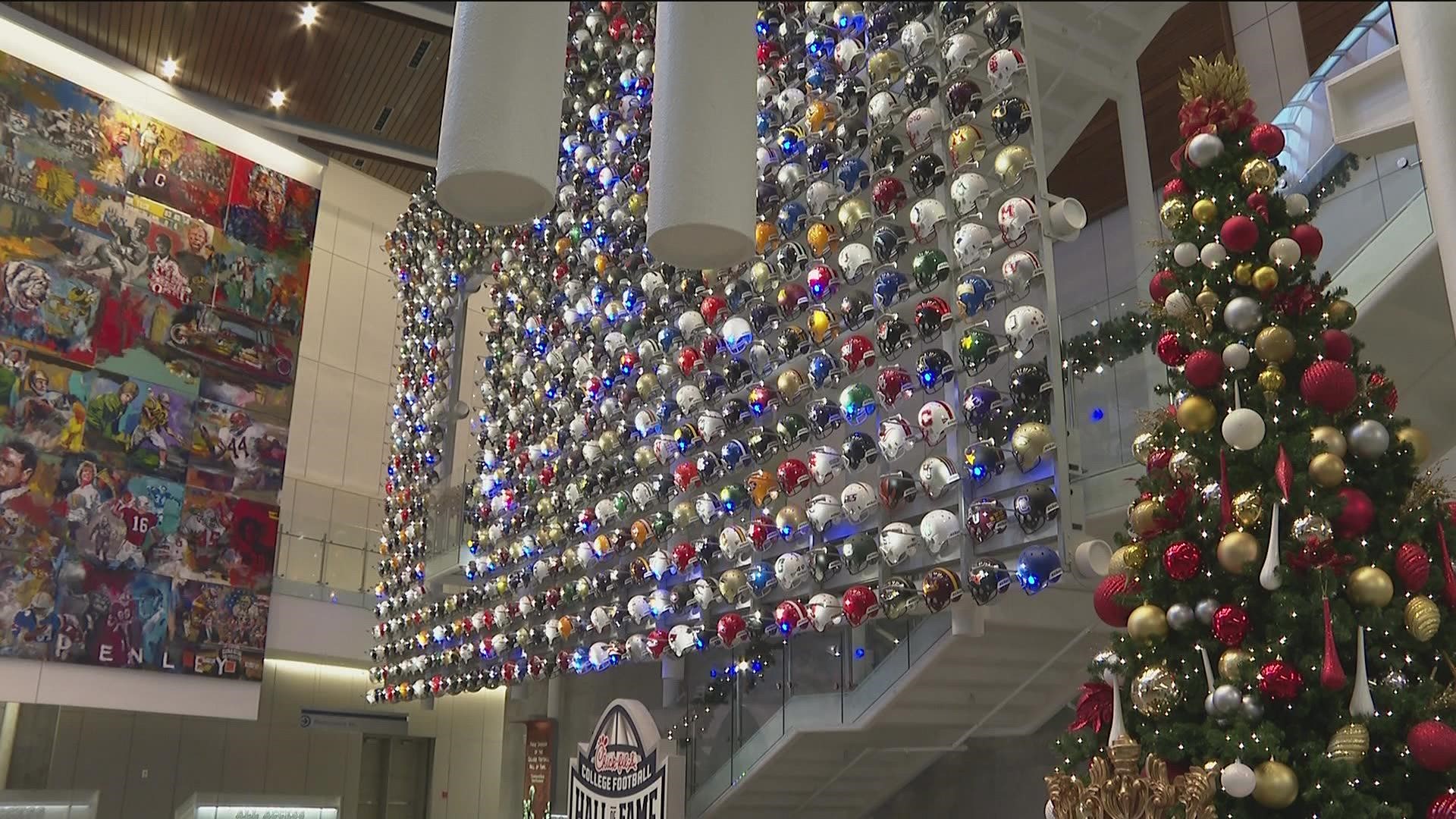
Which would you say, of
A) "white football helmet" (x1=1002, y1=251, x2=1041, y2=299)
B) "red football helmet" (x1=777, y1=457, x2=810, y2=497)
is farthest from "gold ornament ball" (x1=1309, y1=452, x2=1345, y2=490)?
"red football helmet" (x1=777, y1=457, x2=810, y2=497)

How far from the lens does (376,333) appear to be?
20.7 meters

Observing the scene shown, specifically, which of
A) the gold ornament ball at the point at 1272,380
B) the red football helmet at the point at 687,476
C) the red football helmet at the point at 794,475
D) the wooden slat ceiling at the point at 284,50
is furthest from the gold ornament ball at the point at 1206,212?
the wooden slat ceiling at the point at 284,50

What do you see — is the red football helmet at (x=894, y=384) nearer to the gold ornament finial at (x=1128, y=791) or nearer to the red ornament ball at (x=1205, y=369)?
the red ornament ball at (x=1205, y=369)

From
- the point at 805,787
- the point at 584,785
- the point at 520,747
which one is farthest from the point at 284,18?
the point at 805,787

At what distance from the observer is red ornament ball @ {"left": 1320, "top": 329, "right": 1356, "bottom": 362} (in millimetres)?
4586

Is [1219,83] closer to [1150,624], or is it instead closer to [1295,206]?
[1295,206]

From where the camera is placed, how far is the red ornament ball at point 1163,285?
16.8 ft

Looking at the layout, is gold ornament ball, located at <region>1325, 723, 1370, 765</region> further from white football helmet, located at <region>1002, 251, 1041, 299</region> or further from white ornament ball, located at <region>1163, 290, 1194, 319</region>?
white football helmet, located at <region>1002, 251, 1041, 299</region>

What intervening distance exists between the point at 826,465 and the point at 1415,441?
3.70m

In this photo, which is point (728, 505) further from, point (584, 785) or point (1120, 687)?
point (1120, 687)

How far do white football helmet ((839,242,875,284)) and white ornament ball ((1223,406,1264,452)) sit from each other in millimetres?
3458

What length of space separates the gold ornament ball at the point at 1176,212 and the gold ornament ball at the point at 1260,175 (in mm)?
265

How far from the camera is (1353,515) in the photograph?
4309 millimetres

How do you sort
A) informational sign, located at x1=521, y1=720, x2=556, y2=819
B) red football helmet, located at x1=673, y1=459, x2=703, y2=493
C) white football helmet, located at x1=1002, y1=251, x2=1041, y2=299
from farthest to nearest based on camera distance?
informational sign, located at x1=521, y1=720, x2=556, y2=819
red football helmet, located at x1=673, y1=459, x2=703, y2=493
white football helmet, located at x1=1002, y1=251, x2=1041, y2=299
